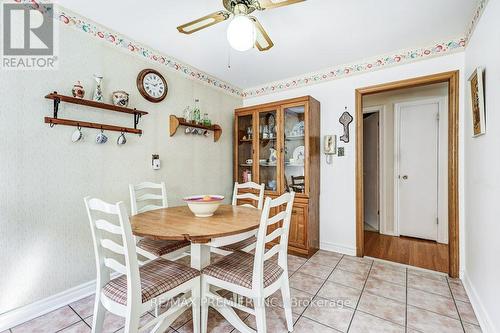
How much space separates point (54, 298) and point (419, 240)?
166 inches

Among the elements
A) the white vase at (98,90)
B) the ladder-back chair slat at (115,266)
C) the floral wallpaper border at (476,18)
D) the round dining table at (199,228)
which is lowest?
the ladder-back chair slat at (115,266)

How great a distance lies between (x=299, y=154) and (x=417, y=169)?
1911 millimetres

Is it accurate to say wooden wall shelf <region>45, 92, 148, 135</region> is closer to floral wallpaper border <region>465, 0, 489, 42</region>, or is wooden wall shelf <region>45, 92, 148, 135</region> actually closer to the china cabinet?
the china cabinet

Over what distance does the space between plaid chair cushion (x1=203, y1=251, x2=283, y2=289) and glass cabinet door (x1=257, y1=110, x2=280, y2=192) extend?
1.57 meters

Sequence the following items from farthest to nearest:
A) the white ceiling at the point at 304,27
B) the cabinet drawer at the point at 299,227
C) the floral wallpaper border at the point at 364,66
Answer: the cabinet drawer at the point at 299,227, the floral wallpaper border at the point at 364,66, the white ceiling at the point at 304,27

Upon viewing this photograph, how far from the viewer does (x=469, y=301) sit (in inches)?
72.5

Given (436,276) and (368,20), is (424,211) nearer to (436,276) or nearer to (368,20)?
(436,276)

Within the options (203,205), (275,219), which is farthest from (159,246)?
(275,219)

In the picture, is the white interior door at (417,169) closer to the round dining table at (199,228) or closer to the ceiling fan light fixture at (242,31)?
the round dining table at (199,228)

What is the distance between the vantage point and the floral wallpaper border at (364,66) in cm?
228

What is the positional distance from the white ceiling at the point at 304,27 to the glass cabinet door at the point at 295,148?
591 mm

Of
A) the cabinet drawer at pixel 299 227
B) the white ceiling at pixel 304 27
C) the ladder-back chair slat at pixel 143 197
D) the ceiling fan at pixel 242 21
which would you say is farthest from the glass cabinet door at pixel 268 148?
the ceiling fan at pixel 242 21

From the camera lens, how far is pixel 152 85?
2.43 m

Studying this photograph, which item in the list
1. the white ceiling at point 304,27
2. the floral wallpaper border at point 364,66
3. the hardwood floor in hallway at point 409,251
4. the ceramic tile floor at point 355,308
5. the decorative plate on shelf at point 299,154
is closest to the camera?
→ the ceramic tile floor at point 355,308
